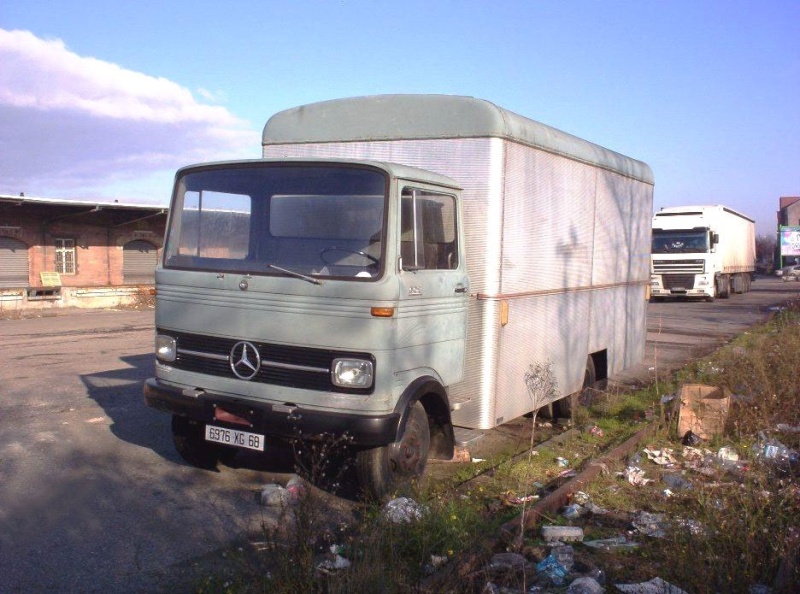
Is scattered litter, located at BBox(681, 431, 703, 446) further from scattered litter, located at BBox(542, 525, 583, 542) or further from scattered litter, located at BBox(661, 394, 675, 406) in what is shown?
scattered litter, located at BBox(542, 525, 583, 542)

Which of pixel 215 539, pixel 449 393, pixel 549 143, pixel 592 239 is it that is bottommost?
pixel 215 539

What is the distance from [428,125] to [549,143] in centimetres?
146

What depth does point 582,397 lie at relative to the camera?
9.78m

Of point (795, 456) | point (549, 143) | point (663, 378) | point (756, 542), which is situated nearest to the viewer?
point (756, 542)

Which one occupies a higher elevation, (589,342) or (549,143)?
→ (549,143)

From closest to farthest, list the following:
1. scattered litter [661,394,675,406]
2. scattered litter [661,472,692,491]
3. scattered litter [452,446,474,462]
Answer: scattered litter [661,472,692,491] → scattered litter [452,446,474,462] → scattered litter [661,394,675,406]

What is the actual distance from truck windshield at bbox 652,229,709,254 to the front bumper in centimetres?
2869

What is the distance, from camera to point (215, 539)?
5.28 meters

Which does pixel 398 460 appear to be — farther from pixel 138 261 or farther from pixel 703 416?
pixel 138 261

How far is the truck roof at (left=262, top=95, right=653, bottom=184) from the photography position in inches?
265

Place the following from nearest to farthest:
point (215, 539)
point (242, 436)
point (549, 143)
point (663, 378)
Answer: point (215, 539) < point (242, 436) < point (549, 143) < point (663, 378)

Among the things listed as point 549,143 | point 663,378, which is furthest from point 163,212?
point 549,143

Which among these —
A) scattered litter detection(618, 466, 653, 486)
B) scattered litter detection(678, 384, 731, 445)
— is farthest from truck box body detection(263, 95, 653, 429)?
scattered litter detection(678, 384, 731, 445)

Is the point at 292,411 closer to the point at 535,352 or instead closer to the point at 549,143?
the point at 535,352
